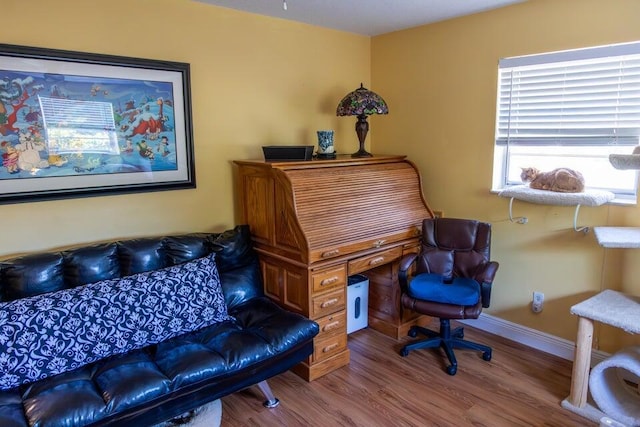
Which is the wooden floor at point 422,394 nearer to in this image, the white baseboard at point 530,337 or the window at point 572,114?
the white baseboard at point 530,337

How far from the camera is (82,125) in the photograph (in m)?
2.41

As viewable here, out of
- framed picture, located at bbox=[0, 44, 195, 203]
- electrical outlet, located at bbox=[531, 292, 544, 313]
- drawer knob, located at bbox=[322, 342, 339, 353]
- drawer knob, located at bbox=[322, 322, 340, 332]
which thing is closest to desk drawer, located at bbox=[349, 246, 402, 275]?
drawer knob, located at bbox=[322, 322, 340, 332]

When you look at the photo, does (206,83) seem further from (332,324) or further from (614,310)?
(614,310)

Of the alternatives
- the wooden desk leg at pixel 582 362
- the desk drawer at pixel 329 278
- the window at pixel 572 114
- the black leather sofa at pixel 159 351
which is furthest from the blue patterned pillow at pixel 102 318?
the window at pixel 572 114

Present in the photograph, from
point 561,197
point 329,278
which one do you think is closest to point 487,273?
point 561,197

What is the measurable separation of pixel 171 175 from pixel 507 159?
2343 mm

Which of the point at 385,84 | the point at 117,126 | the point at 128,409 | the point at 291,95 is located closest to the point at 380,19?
the point at 385,84

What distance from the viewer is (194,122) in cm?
286

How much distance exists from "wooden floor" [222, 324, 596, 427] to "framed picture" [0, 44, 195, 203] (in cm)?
149

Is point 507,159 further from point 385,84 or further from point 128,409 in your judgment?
point 128,409

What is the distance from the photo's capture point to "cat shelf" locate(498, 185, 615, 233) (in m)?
2.49

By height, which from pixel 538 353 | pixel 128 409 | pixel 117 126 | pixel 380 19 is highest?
pixel 380 19

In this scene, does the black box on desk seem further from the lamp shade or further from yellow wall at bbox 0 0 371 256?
the lamp shade

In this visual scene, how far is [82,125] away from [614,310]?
120 inches
